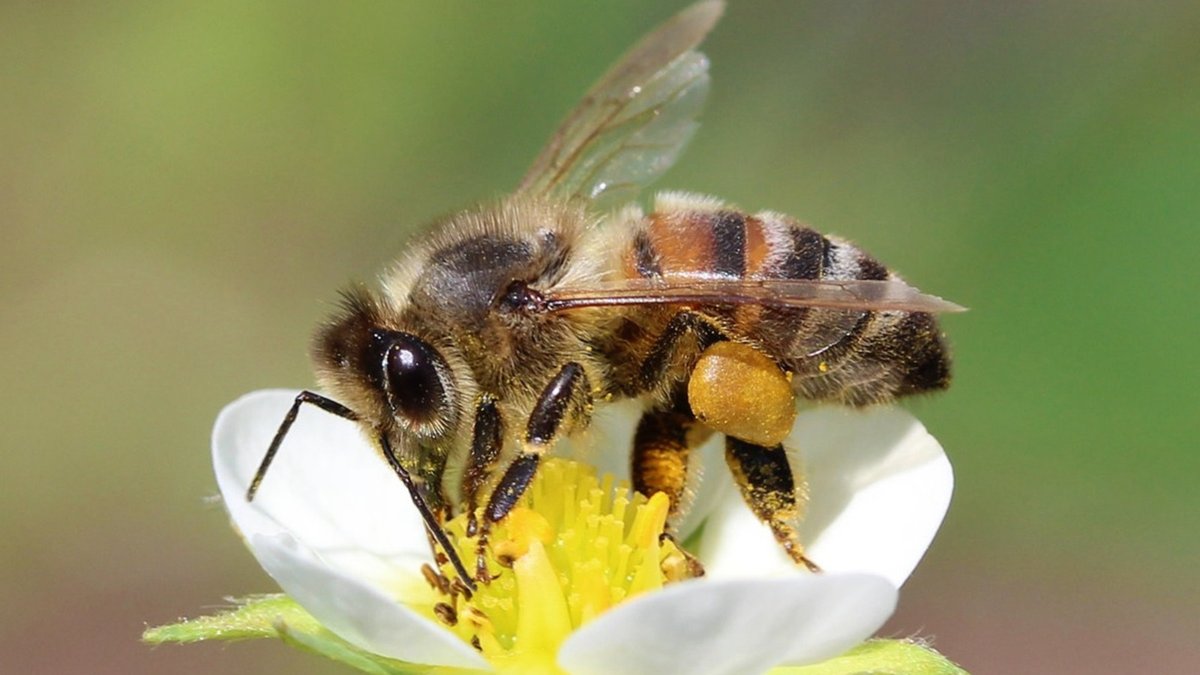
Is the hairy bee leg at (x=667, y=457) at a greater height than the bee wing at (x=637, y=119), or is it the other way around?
the bee wing at (x=637, y=119)

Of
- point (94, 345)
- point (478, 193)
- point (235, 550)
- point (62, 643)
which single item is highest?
point (478, 193)

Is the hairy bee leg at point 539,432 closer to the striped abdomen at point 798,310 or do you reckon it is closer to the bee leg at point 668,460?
the striped abdomen at point 798,310

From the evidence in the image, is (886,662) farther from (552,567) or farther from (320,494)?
(320,494)

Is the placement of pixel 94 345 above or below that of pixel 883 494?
below

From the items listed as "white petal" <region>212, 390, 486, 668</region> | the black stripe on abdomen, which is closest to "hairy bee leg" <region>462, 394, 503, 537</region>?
"white petal" <region>212, 390, 486, 668</region>

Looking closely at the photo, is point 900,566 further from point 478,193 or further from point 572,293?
point 478,193

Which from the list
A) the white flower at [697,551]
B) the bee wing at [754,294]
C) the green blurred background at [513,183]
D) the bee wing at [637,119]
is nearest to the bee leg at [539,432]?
the bee wing at [754,294]

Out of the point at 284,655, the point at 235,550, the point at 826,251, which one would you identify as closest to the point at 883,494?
the point at 826,251
